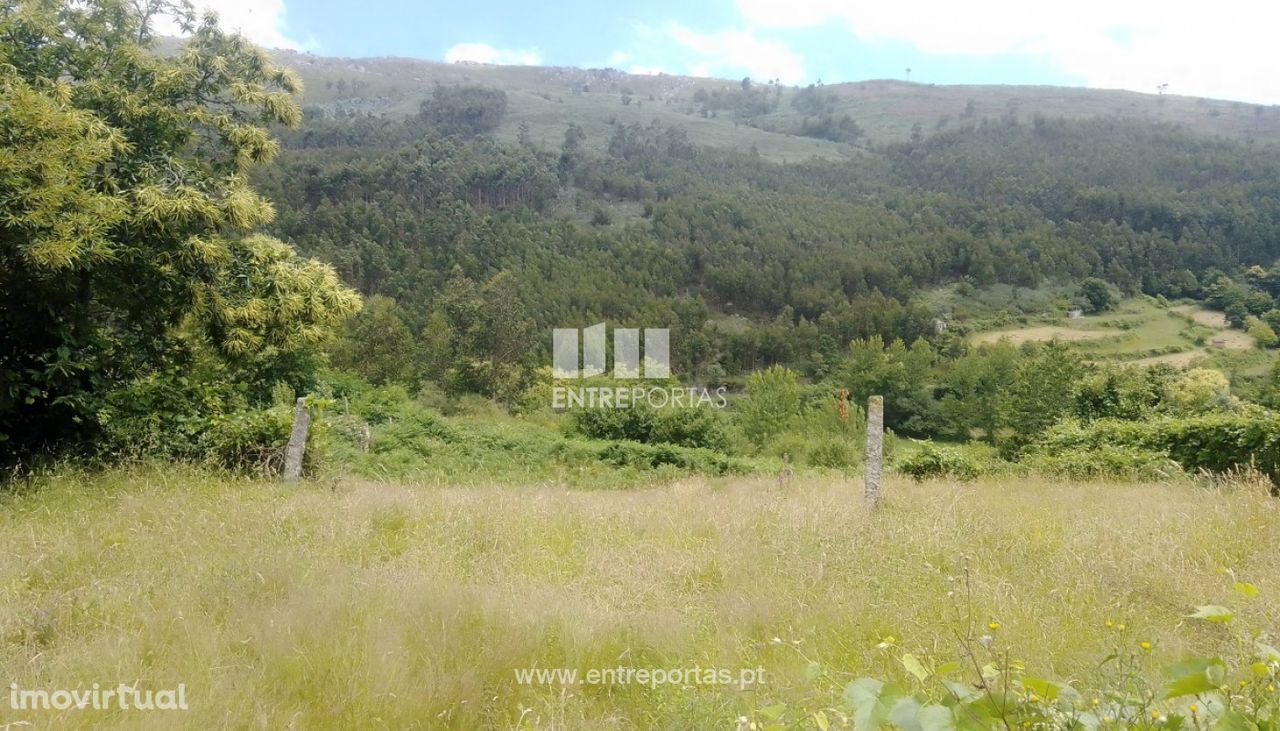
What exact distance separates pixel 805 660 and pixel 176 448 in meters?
7.73

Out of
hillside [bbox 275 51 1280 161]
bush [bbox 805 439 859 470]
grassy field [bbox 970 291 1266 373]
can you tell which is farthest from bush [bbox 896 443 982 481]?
hillside [bbox 275 51 1280 161]

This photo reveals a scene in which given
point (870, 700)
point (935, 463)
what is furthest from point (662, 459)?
point (870, 700)

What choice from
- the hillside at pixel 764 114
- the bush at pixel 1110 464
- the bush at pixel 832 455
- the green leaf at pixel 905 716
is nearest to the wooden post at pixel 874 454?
the green leaf at pixel 905 716

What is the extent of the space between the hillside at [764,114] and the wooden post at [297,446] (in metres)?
107

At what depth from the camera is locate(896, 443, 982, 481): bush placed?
11.5m

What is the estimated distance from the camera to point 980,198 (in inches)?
3898

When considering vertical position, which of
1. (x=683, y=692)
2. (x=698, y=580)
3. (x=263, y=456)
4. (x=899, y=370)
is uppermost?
(x=683, y=692)

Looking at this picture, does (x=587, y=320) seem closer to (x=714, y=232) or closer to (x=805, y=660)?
(x=714, y=232)

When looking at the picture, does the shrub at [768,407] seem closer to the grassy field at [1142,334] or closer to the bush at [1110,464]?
the bush at [1110,464]

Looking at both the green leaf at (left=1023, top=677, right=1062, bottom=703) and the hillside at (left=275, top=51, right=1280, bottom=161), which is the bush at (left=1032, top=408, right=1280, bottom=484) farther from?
the hillside at (left=275, top=51, right=1280, bottom=161)

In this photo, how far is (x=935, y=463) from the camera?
1197cm

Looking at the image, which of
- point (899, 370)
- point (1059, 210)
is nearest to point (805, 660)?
point (899, 370)

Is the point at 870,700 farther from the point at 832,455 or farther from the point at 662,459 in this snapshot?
the point at 832,455

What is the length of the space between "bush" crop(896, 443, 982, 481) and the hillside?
104 m
